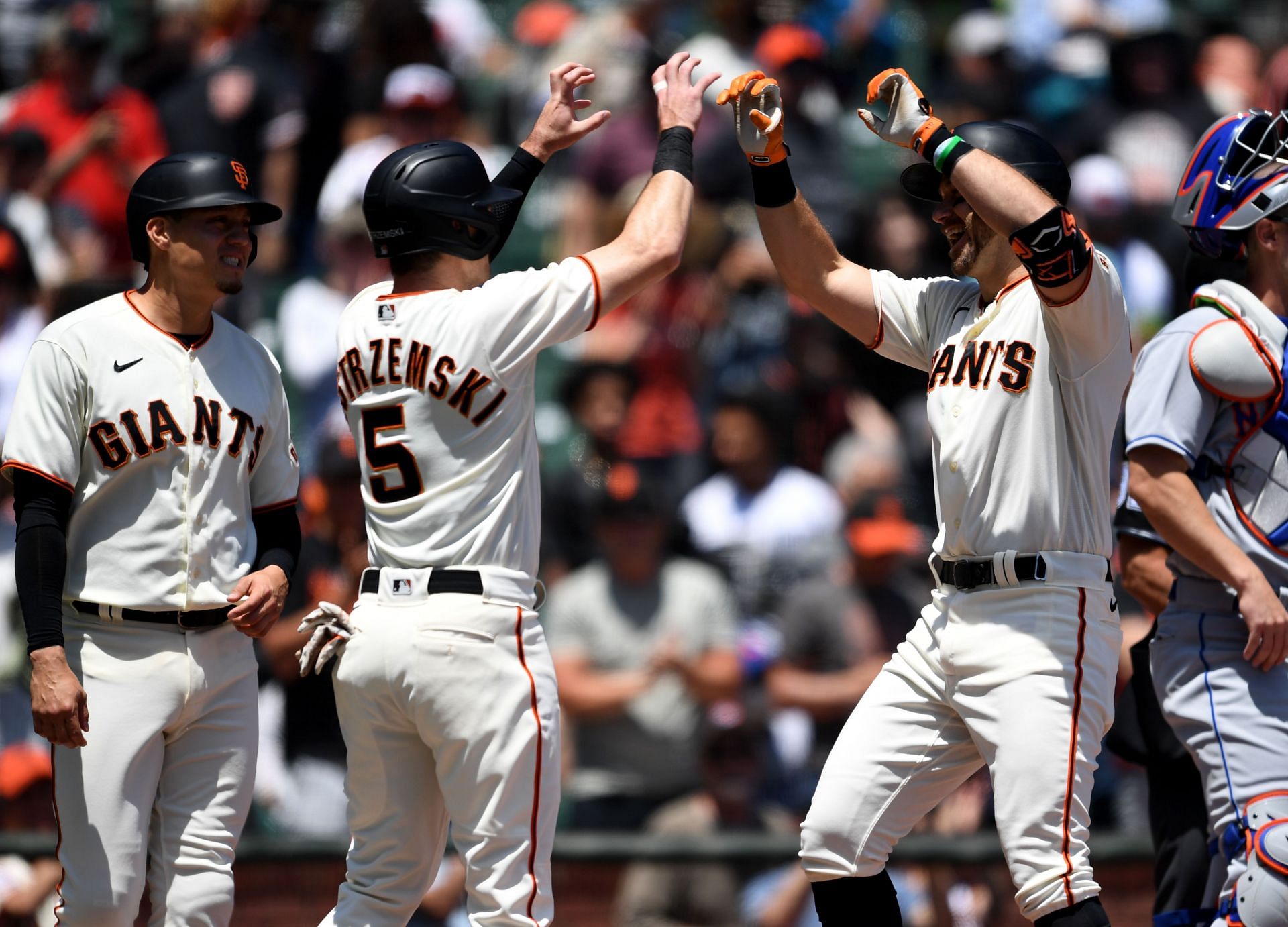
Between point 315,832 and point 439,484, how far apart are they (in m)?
3.24

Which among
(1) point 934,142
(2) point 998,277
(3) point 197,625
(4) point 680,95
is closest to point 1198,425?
(2) point 998,277

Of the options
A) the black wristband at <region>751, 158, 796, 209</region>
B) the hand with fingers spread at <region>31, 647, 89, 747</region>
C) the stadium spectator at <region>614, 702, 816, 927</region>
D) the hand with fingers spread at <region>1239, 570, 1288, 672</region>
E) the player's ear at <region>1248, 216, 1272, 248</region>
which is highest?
the black wristband at <region>751, 158, 796, 209</region>

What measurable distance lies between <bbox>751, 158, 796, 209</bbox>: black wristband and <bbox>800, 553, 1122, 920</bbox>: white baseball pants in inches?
43.9

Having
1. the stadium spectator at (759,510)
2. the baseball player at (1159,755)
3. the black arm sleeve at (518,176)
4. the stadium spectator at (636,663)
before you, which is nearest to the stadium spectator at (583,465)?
the stadium spectator at (636,663)

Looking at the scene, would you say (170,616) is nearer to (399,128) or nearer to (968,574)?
(968,574)

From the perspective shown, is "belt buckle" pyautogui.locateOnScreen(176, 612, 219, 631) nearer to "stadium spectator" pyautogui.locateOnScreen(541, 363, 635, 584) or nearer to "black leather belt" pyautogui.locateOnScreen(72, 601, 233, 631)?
"black leather belt" pyautogui.locateOnScreen(72, 601, 233, 631)

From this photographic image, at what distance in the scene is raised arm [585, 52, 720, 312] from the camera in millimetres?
3959

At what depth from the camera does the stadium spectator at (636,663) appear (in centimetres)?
682

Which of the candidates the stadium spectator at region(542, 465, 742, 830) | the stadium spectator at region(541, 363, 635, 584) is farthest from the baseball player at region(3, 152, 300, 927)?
the stadium spectator at region(541, 363, 635, 584)

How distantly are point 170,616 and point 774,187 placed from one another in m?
A: 1.90

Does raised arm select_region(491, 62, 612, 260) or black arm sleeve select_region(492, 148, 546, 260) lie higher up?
raised arm select_region(491, 62, 612, 260)

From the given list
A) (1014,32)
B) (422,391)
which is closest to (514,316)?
(422,391)

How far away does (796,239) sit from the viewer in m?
4.33

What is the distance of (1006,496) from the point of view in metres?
3.86
